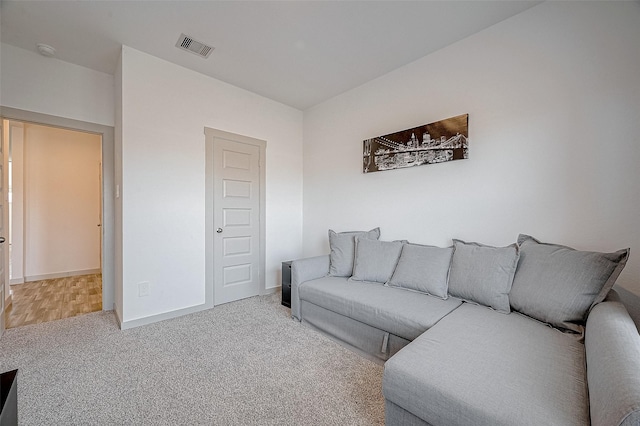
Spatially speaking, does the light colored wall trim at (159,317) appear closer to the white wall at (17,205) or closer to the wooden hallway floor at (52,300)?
the wooden hallway floor at (52,300)

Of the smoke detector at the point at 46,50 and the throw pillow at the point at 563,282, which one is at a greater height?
the smoke detector at the point at 46,50

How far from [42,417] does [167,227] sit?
5.51 feet

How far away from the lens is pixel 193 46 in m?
2.54

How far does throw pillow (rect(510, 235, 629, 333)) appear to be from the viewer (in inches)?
57.2

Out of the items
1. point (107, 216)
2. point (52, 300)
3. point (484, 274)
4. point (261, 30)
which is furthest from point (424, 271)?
point (52, 300)

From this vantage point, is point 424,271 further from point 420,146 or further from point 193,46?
point 193,46

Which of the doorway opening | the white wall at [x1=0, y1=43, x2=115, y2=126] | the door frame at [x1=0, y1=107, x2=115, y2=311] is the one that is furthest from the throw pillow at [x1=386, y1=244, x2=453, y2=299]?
the doorway opening

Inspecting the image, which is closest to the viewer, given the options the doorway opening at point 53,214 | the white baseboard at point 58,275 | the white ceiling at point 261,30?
the white ceiling at point 261,30

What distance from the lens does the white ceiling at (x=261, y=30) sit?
2.04 m

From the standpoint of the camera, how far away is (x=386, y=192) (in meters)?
2.99

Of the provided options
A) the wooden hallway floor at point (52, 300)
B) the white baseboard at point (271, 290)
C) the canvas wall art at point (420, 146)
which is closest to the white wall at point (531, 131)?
the canvas wall art at point (420, 146)

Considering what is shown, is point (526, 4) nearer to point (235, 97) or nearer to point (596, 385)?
point (596, 385)

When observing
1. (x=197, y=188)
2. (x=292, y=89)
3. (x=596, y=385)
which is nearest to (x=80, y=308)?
(x=197, y=188)

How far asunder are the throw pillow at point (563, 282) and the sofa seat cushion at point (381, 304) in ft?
Result: 1.48
